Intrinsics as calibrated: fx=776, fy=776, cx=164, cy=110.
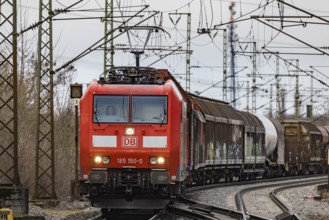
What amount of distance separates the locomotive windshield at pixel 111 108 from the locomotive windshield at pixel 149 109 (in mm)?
204

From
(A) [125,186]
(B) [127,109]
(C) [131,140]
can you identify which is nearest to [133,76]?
(B) [127,109]

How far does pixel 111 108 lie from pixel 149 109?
87cm

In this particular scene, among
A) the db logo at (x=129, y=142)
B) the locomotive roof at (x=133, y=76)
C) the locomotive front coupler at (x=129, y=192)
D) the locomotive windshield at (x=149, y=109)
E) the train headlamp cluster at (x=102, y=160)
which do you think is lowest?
the locomotive front coupler at (x=129, y=192)

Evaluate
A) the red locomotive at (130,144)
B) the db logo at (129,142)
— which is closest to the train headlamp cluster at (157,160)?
the red locomotive at (130,144)

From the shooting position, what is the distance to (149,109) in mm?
17547

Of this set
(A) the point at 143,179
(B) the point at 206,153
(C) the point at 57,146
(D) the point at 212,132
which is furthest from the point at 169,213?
(C) the point at 57,146

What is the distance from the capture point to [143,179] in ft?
56.3

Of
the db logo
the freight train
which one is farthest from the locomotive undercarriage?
the db logo

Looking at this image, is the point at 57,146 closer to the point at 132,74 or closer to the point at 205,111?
the point at 205,111

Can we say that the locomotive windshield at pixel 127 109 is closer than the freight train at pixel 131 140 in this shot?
No

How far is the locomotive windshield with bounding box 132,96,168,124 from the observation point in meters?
17.4

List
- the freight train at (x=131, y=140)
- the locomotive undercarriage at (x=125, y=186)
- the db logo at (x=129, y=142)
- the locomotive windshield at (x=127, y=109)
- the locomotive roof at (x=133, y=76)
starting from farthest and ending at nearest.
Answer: the locomotive roof at (x=133, y=76), the locomotive windshield at (x=127, y=109), the db logo at (x=129, y=142), the freight train at (x=131, y=140), the locomotive undercarriage at (x=125, y=186)

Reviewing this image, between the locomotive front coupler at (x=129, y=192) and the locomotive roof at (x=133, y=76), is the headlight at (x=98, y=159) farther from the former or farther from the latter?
the locomotive roof at (x=133, y=76)

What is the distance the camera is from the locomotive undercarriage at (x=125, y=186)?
17.1m
